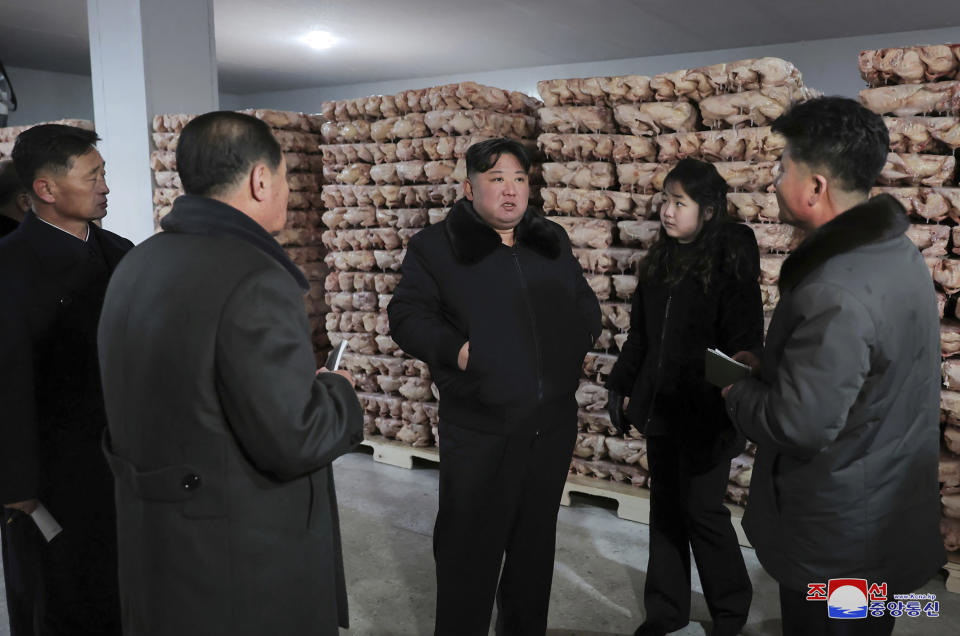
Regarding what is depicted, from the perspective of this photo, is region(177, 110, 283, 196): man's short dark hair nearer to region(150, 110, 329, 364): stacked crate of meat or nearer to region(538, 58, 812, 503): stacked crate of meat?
region(538, 58, 812, 503): stacked crate of meat

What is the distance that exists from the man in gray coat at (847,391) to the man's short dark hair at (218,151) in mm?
1423

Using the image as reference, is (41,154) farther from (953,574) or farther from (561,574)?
(953,574)

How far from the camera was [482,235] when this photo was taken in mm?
2844

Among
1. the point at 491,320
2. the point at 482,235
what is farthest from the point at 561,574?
the point at 482,235

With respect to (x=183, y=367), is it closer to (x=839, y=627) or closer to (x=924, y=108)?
(x=839, y=627)

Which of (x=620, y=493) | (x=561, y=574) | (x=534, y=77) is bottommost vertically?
(x=561, y=574)

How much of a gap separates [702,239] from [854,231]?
3.82 ft

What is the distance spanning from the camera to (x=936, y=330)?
2.00 metres

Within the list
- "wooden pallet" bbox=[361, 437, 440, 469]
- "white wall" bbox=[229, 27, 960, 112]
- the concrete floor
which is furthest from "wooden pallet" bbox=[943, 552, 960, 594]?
"white wall" bbox=[229, 27, 960, 112]

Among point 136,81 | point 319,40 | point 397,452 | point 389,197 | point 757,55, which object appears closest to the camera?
point 389,197

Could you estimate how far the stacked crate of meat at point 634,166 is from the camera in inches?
151

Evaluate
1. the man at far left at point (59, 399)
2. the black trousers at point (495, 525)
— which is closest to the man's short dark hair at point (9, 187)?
the man at far left at point (59, 399)

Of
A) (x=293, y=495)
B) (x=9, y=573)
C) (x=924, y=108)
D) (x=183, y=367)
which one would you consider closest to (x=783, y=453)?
(x=293, y=495)

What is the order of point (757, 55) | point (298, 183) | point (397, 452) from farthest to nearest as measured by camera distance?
point (757, 55), point (298, 183), point (397, 452)
